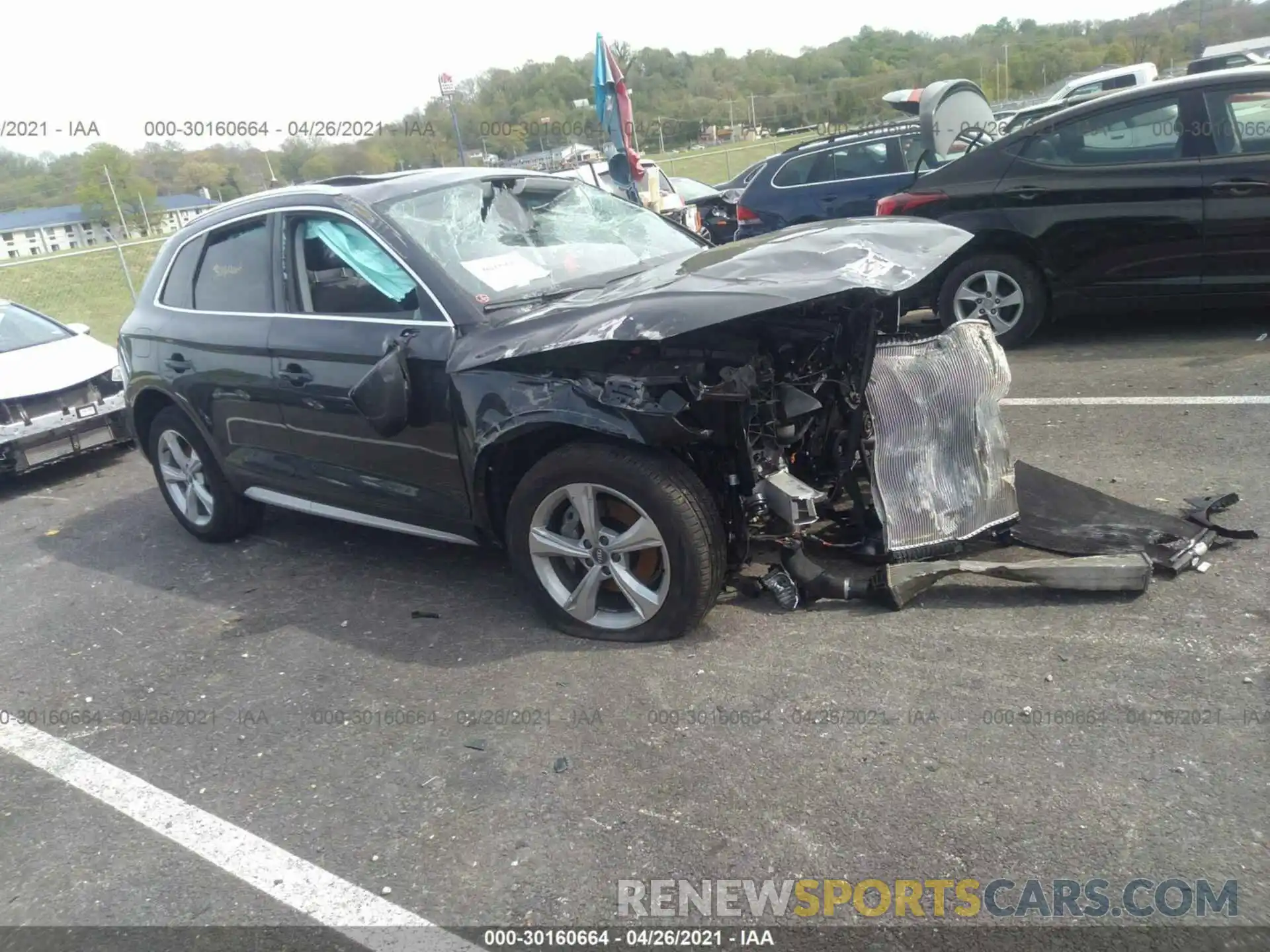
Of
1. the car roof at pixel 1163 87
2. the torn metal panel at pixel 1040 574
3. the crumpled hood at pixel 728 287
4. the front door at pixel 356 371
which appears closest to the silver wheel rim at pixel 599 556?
the front door at pixel 356 371

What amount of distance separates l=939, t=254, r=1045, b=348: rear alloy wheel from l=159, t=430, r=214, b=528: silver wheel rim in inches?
208

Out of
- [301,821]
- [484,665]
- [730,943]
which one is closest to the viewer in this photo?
[730,943]

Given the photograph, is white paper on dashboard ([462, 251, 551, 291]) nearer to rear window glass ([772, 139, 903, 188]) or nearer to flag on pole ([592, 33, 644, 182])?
rear window glass ([772, 139, 903, 188])

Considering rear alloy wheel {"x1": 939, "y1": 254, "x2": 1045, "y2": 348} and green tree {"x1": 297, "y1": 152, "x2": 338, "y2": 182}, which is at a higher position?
green tree {"x1": 297, "y1": 152, "x2": 338, "y2": 182}

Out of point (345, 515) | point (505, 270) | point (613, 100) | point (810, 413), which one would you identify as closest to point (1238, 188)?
point (810, 413)

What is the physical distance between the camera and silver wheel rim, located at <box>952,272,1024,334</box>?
7090 mm

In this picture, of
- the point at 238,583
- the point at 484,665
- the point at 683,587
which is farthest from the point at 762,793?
the point at 238,583

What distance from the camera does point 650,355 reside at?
3488mm

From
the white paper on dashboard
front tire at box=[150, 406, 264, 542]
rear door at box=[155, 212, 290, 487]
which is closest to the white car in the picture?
front tire at box=[150, 406, 264, 542]

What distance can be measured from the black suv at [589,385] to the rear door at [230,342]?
0.09ft

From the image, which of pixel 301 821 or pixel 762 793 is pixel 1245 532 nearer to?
pixel 762 793

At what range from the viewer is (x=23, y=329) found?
8.39 m

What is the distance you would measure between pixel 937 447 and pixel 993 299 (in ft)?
12.5

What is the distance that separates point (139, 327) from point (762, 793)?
183 inches
